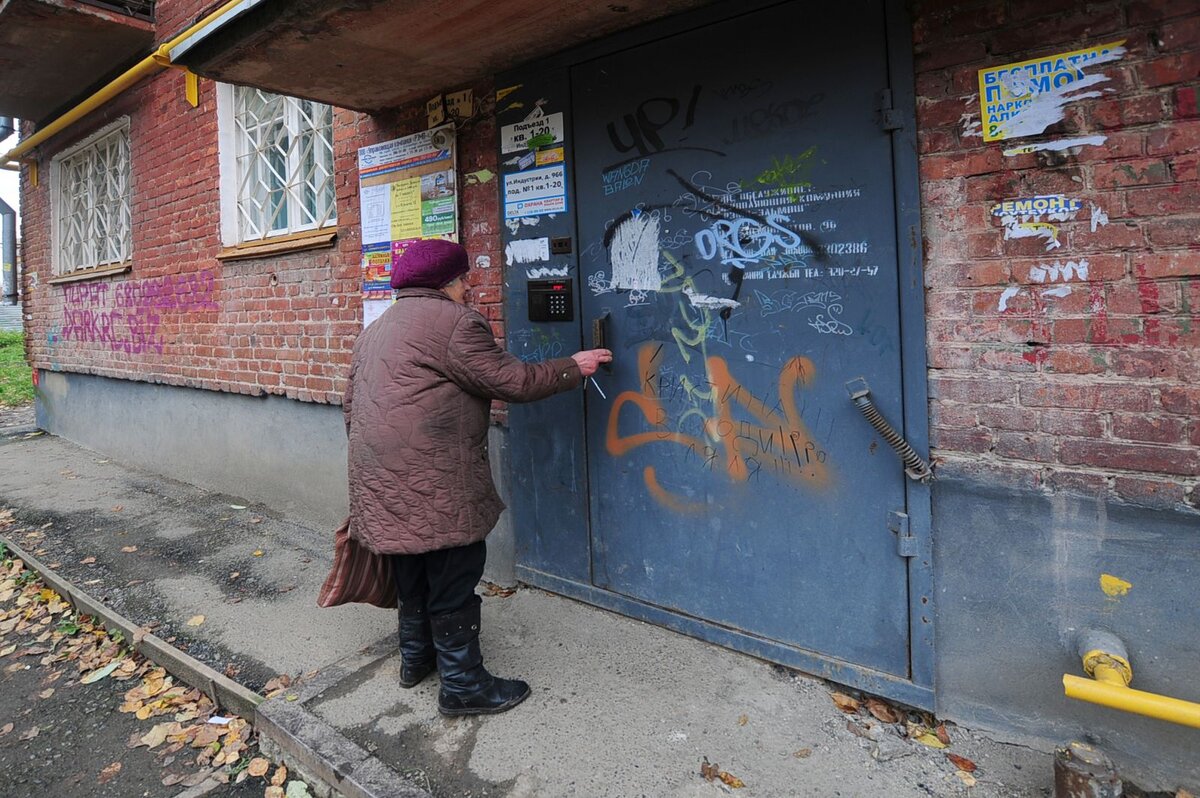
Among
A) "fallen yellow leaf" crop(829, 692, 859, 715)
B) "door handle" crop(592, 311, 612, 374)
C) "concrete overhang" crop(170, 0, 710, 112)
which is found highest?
"concrete overhang" crop(170, 0, 710, 112)

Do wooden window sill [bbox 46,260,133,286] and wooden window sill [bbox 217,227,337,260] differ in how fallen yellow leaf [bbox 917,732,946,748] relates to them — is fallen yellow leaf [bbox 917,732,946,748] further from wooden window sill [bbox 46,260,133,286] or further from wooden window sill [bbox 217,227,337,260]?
wooden window sill [bbox 46,260,133,286]

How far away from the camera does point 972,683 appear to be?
2.42m

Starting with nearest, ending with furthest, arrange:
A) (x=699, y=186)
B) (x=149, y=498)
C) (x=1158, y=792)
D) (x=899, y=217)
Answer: (x=1158, y=792), (x=899, y=217), (x=699, y=186), (x=149, y=498)

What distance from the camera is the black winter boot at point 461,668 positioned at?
8.63 ft

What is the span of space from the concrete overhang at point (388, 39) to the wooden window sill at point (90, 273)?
4.50 m

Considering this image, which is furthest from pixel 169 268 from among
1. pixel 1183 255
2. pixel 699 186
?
pixel 1183 255

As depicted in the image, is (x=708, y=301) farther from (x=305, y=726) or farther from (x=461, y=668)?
(x=305, y=726)

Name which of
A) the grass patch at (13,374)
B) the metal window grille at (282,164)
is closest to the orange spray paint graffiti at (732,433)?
the metal window grille at (282,164)

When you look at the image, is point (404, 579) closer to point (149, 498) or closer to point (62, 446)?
point (149, 498)

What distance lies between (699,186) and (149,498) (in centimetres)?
562

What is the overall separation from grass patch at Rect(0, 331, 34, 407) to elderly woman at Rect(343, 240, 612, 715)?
11.6m

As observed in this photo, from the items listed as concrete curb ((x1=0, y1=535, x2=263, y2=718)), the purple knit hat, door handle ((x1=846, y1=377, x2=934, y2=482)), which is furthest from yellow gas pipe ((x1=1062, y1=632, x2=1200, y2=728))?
concrete curb ((x1=0, y1=535, x2=263, y2=718))

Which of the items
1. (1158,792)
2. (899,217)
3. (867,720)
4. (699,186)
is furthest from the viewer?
(699,186)

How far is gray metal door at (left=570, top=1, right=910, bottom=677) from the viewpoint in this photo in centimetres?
249
